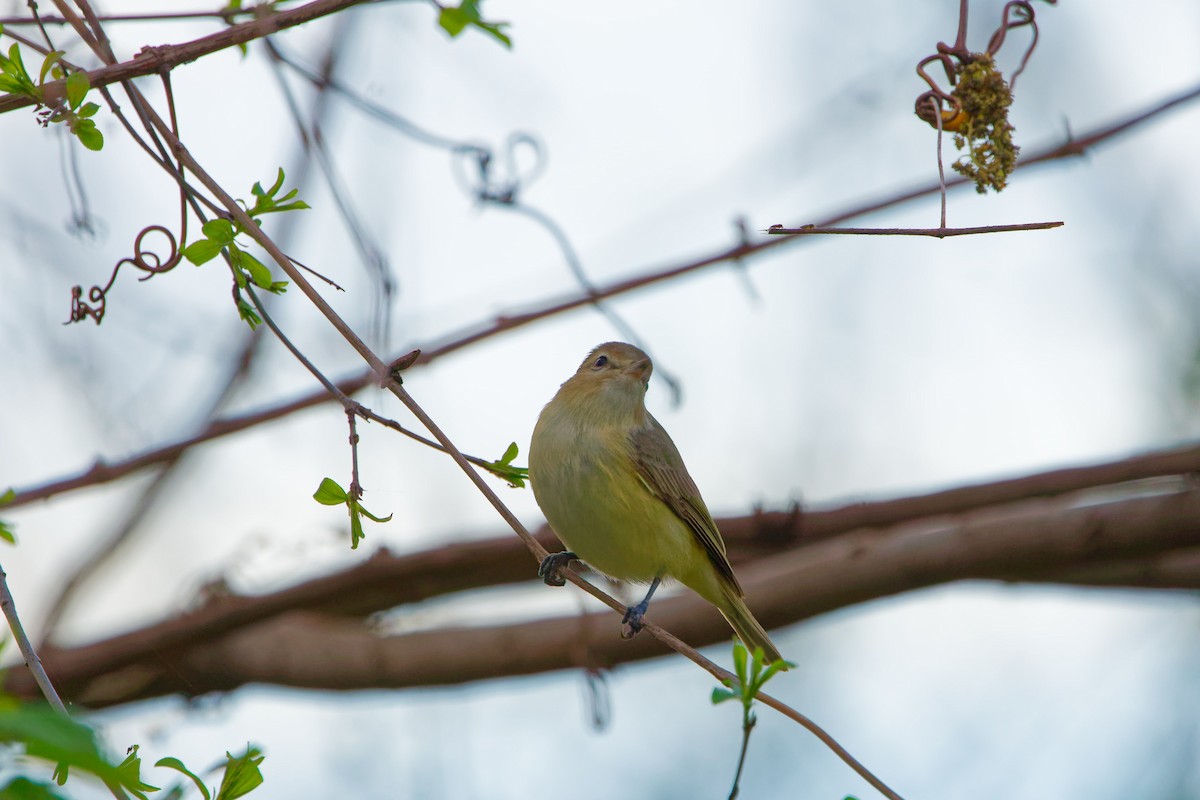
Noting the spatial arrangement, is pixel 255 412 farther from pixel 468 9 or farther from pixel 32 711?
pixel 32 711

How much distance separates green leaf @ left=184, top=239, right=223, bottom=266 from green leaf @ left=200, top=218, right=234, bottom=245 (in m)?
0.01

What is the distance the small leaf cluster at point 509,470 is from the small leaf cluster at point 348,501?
0.34 metres

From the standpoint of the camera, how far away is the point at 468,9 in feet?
6.73

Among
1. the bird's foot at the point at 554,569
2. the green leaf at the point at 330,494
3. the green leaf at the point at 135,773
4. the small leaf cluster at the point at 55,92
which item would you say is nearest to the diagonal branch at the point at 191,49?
the small leaf cluster at the point at 55,92

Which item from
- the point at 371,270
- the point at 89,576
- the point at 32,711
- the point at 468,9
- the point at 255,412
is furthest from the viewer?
the point at 89,576

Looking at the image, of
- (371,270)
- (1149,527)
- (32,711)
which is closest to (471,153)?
(371,270)

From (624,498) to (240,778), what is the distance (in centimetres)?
280

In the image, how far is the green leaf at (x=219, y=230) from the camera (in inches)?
89.8

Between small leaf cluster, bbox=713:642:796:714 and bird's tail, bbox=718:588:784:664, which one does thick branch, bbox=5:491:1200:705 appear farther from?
small leaf cluster, bbox=713:642:796:714

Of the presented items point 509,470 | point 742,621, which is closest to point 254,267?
point 509,470

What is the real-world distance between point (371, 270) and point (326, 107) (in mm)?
2636

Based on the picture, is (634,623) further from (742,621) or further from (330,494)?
(330,494)

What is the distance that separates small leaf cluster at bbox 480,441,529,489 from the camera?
2.63 m

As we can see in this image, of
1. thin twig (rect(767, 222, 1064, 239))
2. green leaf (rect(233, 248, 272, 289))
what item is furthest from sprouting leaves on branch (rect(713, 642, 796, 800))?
green leaf (rect(233, 248, 272, 289))
